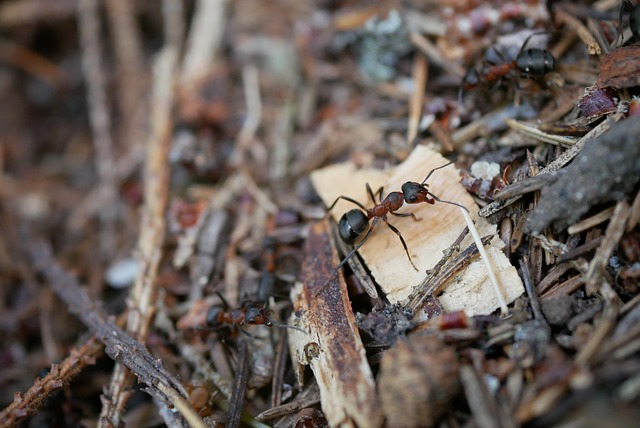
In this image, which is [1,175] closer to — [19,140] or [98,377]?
[19,140]

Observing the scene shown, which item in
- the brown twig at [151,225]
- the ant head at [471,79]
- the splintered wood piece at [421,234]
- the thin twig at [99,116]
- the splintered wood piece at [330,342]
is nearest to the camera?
the splintered wood piece at [330,342]

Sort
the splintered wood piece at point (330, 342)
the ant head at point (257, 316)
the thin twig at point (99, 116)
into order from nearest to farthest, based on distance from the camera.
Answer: the splintered wood piece at point (330, 342) → the ant head at point (257, 316) → the thin twig at point (99, 116)

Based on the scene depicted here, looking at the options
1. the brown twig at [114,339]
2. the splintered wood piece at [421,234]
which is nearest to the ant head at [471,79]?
the splintered wood piece at [421,234]

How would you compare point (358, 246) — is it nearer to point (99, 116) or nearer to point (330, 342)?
point (330, 342)

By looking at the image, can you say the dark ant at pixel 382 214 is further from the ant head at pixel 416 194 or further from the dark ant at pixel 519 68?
the dark ant at pixel 519 68

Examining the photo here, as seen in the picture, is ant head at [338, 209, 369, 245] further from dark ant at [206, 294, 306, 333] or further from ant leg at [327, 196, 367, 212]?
dark ant at [206, 294, 306, 333]

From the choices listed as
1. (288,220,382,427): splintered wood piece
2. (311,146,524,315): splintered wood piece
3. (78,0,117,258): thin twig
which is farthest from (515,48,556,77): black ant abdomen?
(78,0,117,258): thin twig

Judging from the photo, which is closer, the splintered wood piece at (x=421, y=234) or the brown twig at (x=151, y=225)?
the splintered wood piece at (x=421, y=234)
